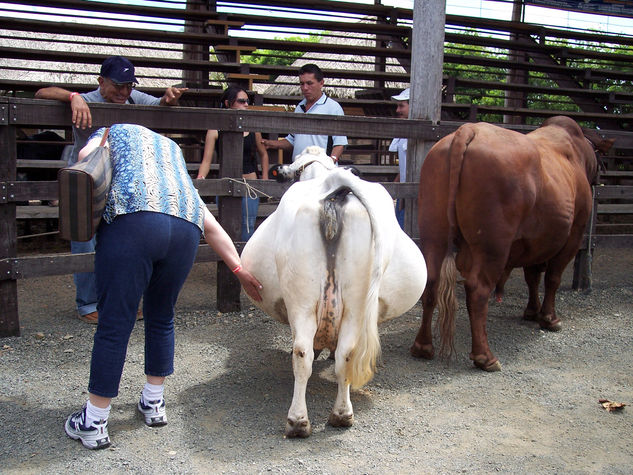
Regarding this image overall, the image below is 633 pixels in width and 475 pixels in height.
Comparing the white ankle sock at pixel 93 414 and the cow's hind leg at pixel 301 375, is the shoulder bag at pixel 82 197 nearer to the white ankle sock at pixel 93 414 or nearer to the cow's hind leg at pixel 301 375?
the white ankle sock at pixel 93 414

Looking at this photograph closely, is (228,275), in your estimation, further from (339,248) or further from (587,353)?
(587,353)

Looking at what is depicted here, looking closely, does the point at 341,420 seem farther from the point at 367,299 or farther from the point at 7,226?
the point at 7,226

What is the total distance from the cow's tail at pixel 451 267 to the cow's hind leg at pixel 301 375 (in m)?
1.34

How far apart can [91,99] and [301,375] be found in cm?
278

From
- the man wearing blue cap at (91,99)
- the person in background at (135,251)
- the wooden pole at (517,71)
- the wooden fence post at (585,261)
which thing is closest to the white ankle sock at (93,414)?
the person in background at (135,251)

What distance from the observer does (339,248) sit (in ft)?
10.5

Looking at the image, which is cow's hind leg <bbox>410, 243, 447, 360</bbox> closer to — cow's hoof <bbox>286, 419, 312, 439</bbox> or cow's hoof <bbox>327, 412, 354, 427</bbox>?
cow's hoof <bbox>327, 412, 354, 427</bbox>

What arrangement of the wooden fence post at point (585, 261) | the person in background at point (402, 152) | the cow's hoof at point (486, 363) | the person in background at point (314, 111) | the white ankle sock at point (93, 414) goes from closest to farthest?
1. the white ankle sock at point (93, 414)
2. the cow's hoof at point (486, 363)
3. the person in background at point (314, 111)
4. the person in background at point (402, 152)
5. the wooden fence post at point (585, 261)

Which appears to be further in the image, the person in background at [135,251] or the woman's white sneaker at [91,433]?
the woman's white sneaker at [91,433]

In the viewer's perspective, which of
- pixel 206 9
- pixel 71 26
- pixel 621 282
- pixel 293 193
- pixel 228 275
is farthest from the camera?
pixel 206 9

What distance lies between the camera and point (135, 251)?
9.40 ft

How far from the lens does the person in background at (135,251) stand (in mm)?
2879

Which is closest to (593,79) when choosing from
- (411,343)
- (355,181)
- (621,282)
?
(621,282)

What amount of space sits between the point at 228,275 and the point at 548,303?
2692 millimetres
